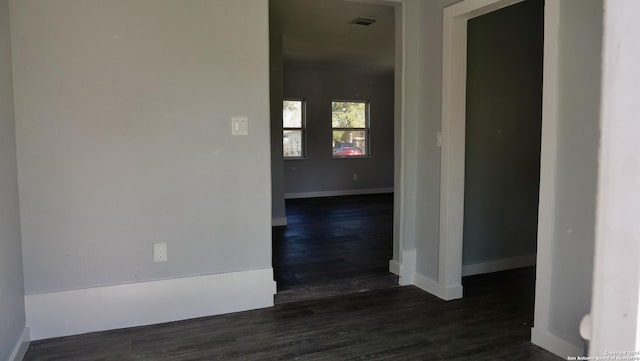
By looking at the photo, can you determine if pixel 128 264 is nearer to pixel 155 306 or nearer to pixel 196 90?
pixel 155 306

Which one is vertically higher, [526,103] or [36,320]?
[526,103]

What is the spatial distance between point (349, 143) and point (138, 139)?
694cm

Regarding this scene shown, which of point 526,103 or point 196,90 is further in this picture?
point 526,103

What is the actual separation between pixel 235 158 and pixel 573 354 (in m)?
2.19

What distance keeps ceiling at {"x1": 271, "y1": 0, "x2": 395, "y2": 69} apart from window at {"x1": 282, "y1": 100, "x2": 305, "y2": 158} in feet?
3.73

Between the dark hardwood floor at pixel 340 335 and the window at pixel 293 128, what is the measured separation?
5903 millimetres

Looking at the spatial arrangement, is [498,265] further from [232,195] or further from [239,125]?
[239,125]

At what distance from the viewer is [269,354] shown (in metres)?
2.37

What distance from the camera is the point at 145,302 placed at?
2777 mm

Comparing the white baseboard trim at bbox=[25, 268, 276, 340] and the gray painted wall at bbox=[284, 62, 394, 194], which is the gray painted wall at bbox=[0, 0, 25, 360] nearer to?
the white baseboard trim at bbox=[25, 268, 276, 340]

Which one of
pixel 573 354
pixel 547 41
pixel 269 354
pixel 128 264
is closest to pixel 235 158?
pixel 128 264

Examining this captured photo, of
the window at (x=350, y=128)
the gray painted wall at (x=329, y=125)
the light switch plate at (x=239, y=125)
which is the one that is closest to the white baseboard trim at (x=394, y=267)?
the light switch plate at (x=239, y=125)

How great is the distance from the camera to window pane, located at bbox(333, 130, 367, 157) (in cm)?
927

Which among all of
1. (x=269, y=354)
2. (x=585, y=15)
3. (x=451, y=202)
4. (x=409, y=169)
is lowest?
(x=269, y=354)
